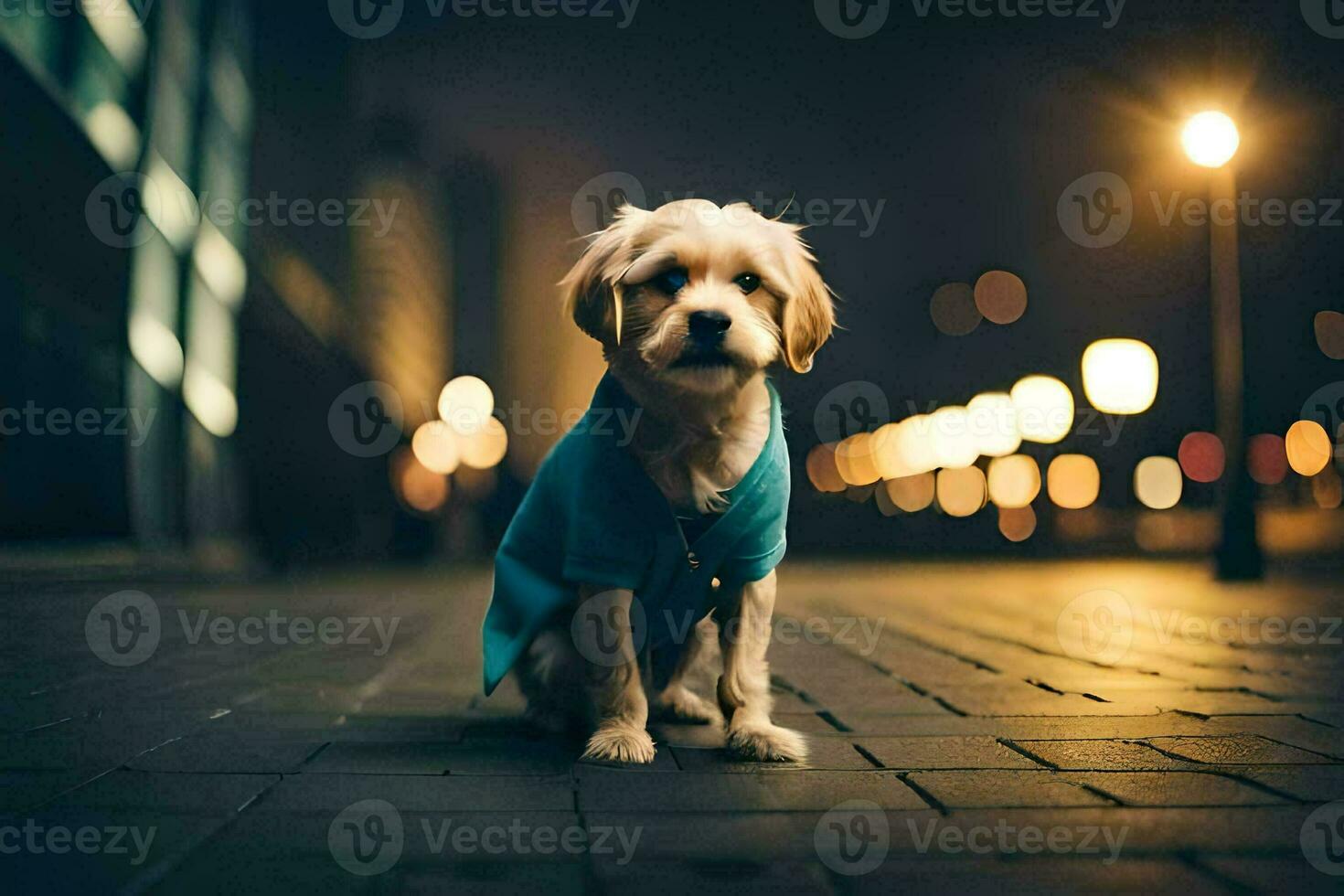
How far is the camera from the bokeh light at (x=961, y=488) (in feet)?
227

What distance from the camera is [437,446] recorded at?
46.5 m

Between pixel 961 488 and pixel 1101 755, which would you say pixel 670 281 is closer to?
pixel 1101 755

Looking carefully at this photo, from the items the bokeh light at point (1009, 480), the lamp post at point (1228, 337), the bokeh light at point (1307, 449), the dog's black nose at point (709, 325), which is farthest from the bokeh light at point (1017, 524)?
the dog's black nose at point (709, 325)

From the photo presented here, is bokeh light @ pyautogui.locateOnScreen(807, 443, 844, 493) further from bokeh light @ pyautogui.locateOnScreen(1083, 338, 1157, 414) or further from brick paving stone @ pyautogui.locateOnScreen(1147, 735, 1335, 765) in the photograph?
brick paving stone @ pyautogui.locateOnScreen(1147, 735, 1335, 765)

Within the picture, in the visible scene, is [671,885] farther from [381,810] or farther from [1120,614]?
[1120,614]

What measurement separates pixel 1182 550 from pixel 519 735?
1734 centimetres

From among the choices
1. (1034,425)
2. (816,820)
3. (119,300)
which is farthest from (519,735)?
(1034,425)

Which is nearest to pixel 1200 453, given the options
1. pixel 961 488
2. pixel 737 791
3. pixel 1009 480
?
pixel 1009 480

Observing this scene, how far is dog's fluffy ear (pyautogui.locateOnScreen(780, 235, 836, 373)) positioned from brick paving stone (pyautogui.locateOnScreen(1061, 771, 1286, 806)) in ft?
4.47

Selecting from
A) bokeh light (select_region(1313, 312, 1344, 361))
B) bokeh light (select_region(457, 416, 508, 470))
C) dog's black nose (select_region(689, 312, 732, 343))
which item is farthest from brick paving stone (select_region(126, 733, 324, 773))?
bokeh light (select_region(457, 416, 508, 470))

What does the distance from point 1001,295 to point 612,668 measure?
100ft

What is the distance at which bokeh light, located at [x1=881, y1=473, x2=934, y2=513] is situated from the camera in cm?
8109

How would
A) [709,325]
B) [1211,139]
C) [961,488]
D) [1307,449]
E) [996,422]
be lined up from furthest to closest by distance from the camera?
1. [961,488]
2. [1307,449]
3. [996,422]
4. [1211,139]
5. [709,325]

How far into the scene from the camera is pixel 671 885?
87.4 inches
